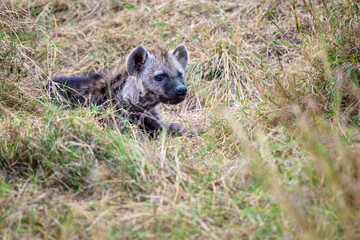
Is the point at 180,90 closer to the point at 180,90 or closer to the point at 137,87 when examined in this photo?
the point at 180,90

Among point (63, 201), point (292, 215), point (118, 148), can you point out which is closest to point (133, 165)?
point (118, 148)

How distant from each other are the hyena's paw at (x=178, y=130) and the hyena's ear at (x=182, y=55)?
0.82 metres

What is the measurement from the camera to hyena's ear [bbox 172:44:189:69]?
4212 mm

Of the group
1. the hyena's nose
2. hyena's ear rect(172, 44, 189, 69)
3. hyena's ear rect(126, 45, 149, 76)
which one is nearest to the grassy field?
hyena's ear rect(172, 44, 189, 69)

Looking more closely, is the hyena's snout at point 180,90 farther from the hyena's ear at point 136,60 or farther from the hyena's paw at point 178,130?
the hyena's ear at point 136,60

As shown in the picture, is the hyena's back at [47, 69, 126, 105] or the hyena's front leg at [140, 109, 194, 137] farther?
the hyena's back at [47, 69, 126, 105]

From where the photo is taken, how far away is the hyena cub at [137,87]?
3863 millimetres

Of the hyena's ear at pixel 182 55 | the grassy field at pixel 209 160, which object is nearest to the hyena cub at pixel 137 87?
the hyena's ear at pixel 182 55

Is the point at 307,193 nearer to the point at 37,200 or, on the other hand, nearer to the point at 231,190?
the point at 231,190

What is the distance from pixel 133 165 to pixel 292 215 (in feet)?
3.34

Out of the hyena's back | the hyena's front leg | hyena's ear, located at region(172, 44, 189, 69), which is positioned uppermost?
hyena's ear, located at region(172, 44, 189, 69)

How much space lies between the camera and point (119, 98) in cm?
Answer: 391

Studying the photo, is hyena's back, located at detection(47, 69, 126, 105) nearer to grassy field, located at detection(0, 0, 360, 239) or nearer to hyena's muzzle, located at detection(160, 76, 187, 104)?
grassy field, located at detection(0, 0, 360, 239)

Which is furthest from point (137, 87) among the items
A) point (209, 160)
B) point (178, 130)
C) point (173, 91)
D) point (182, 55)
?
point (209, 160)
